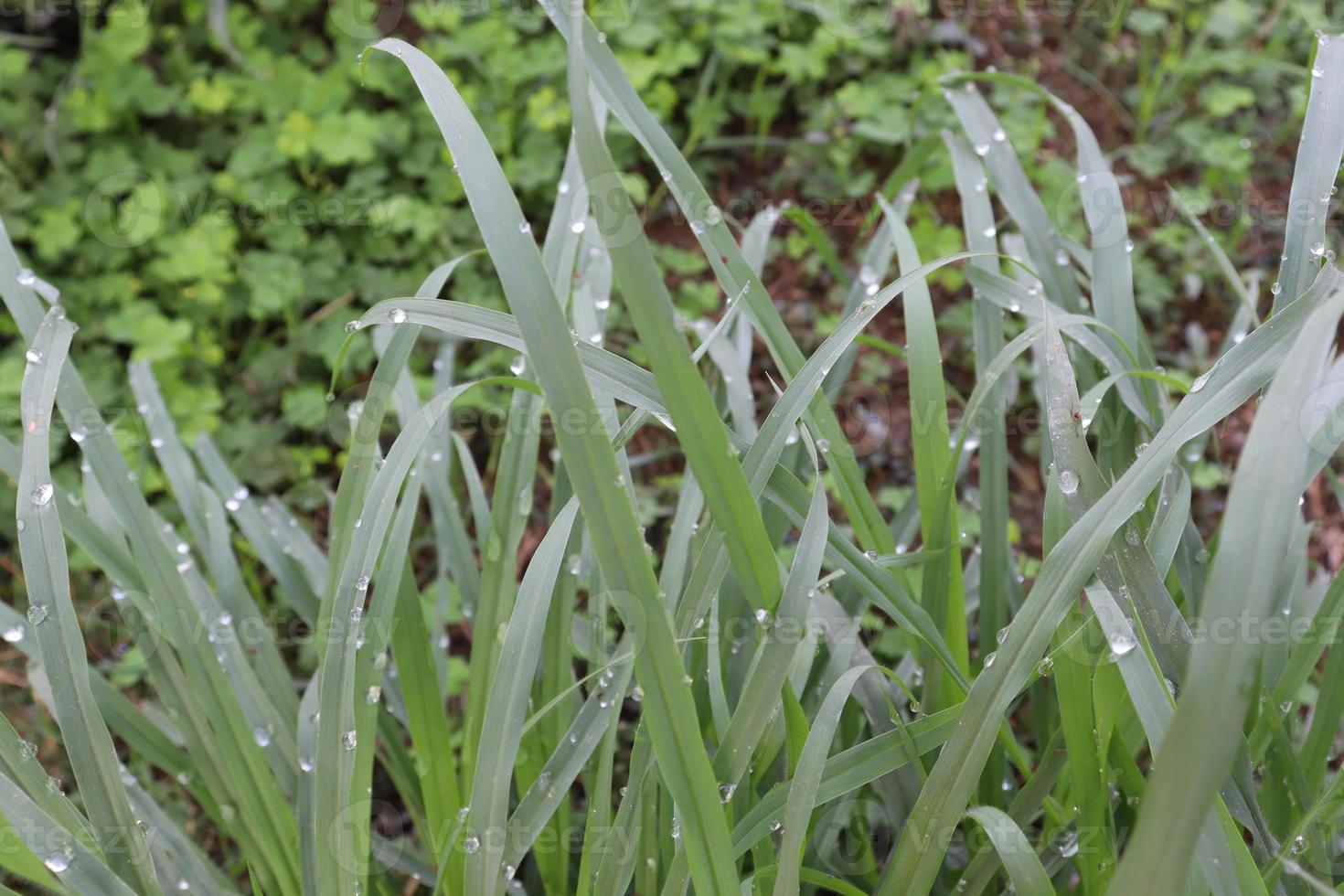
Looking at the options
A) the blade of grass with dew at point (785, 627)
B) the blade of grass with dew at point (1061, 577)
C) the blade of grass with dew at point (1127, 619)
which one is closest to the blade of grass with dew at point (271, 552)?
the blade of grass with dew at point (785, 627)

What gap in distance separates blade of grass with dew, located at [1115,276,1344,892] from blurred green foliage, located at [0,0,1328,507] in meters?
1.59

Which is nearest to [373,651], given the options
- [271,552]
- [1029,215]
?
[271,552]

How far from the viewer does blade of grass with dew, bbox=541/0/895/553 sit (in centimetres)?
97

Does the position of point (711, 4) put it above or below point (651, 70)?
above

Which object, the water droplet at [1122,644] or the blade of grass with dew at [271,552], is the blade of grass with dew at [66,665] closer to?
the blade of grass with dew at [271,552]

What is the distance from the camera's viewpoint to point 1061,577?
813 millimetres

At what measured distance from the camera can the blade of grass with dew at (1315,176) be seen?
38.9 inches

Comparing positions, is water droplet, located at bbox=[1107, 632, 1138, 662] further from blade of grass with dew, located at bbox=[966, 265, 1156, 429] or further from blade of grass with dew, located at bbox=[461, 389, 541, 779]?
blade of grass with dew, located at bbox=[461, 389, 541, 779]

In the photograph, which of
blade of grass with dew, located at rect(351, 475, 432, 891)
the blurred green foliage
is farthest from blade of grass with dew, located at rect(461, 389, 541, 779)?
the blurred green foliage

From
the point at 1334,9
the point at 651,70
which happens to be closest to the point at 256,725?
the point at 651,70

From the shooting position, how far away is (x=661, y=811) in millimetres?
1060

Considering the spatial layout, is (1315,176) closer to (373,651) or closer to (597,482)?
(597,482)

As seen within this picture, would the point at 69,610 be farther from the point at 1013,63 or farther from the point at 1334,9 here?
the point at 1334,9

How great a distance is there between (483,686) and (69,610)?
0.43 metres
